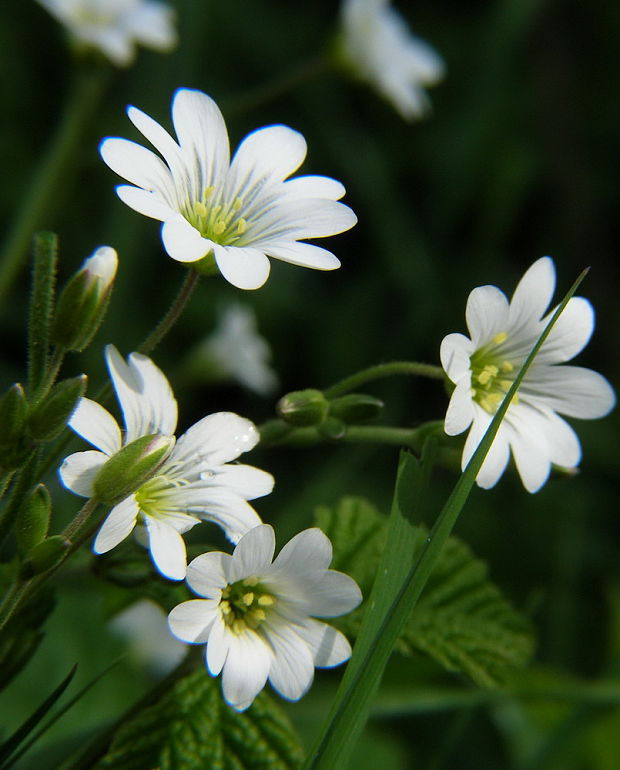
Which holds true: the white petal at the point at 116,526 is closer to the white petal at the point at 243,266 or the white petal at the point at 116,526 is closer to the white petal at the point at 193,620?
the white petal at the point at 193,620

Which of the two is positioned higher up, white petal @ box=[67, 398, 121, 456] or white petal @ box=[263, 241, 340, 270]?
white petal @ box=[263, 241, 340, 270]

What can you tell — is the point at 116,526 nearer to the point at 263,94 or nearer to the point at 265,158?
the point at 265,158

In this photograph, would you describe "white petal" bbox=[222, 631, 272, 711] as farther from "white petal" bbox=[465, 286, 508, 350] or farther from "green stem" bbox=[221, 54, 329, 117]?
"green stem" bbox=[221, 54, 329, 117]

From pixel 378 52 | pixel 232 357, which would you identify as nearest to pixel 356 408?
pixel 232 357

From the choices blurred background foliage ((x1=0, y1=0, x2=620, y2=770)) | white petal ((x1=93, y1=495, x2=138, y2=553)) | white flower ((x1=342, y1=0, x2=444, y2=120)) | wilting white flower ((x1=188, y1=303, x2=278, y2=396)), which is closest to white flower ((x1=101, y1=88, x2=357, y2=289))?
white petal ((x1=93, y1=495, x2=138, y2=553))

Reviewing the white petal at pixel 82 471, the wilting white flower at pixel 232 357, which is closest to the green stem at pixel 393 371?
the white petal at pixel 82 471
